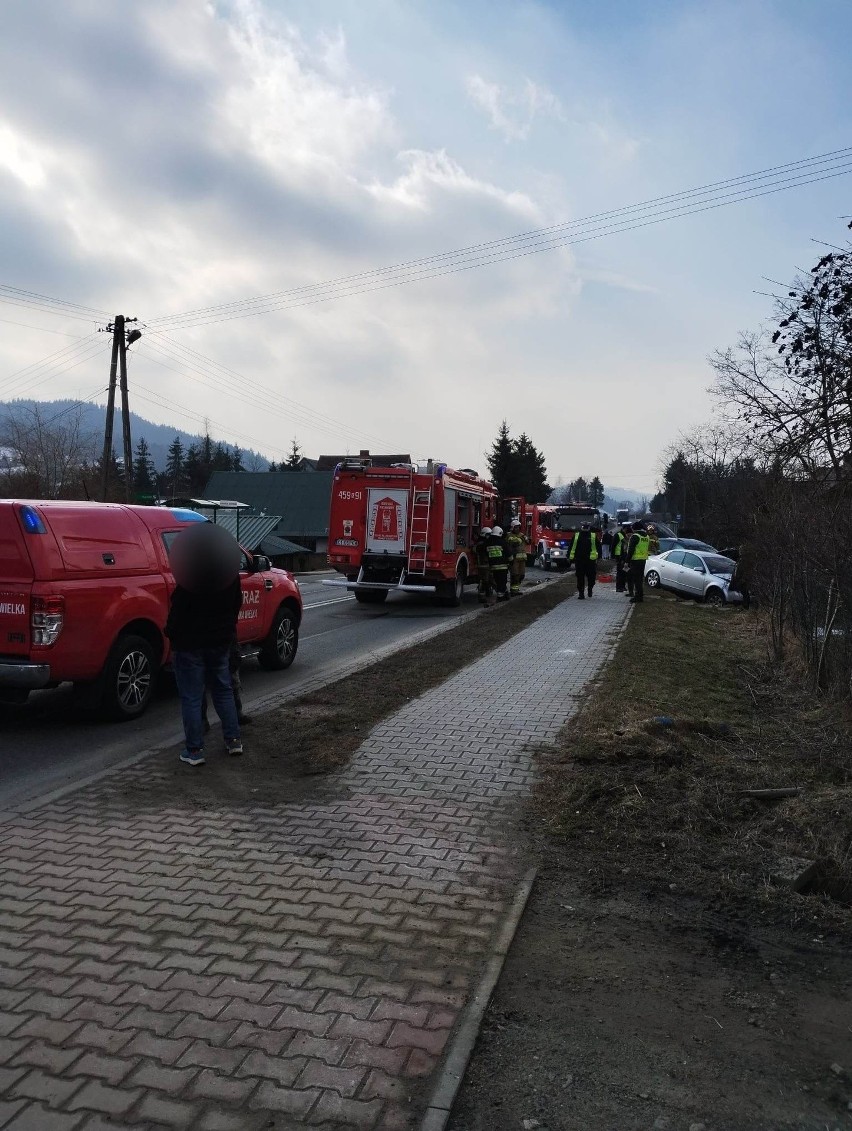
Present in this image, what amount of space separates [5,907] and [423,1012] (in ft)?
6.82

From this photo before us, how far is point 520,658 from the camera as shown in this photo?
11.5 metres

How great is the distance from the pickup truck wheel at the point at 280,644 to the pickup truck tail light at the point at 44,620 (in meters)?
3.66

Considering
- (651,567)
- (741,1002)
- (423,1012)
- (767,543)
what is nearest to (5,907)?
(423,1012)

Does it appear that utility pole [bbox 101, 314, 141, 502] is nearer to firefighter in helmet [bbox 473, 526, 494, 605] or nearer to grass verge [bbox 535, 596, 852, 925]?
firefighter in helmet [bbox 473, 526, 494, 605]

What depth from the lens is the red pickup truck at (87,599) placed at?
7199mm

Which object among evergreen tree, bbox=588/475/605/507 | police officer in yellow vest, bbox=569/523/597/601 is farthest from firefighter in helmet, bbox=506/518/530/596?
evergreen tree, bbox=588/475/605/507

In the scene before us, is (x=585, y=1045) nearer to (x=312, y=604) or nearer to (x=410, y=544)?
(x=410, y=544)

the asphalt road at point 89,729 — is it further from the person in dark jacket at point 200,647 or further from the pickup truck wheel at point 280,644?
the person in dark jacket at point 200,647

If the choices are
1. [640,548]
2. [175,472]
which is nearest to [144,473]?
[175,472]

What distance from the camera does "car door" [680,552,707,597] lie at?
75.2 feet

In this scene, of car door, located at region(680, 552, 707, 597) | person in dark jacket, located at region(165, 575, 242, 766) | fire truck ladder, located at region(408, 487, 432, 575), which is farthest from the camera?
car door, located at region(680, 552, 707, 597)

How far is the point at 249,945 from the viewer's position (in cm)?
367

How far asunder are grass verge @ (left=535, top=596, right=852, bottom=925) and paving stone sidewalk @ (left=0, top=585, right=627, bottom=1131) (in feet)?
1.66

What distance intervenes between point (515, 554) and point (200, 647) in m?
15.7
